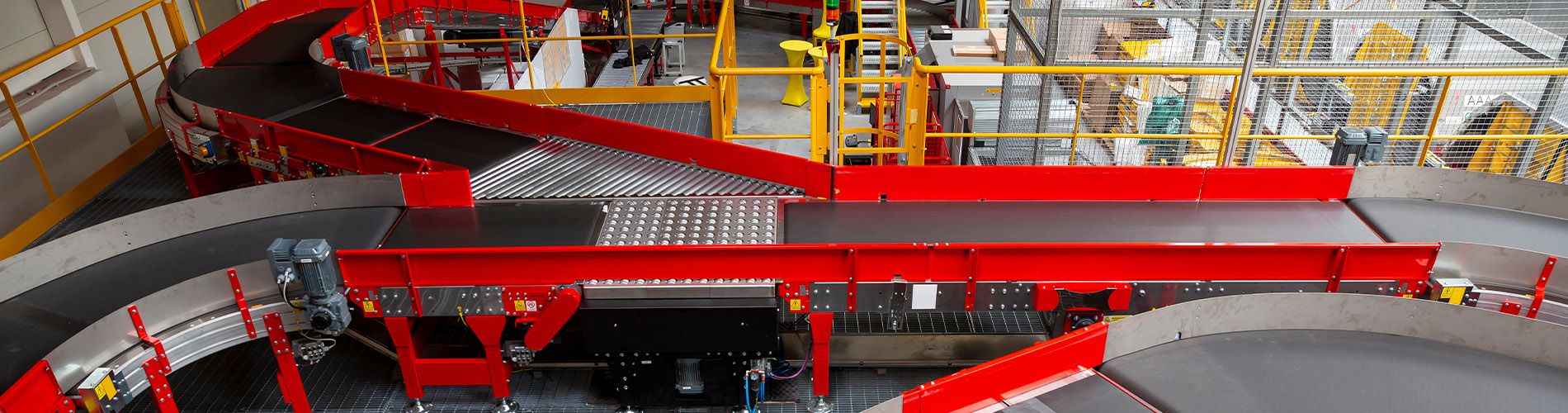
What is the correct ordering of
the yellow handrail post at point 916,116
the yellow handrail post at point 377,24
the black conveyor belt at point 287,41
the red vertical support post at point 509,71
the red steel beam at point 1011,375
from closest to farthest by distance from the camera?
1. the red steel beam at point 1011,375
2. the yellow handrail post at point 916,116
3. the black conveyor belt at point 287,41
4. the yellow handrail post at point 377,24
5. the red vertical support post at point 509,71

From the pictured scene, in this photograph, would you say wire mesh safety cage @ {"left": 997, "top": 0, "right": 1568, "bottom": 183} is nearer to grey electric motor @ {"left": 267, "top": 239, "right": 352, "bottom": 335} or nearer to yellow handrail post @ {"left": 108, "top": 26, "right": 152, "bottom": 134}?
grey electric motor @ {"left": 267, "top": 239, "right": 352, "bottom": 335}

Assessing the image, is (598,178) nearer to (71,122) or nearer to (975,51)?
(975,51)

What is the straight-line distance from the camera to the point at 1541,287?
4344mm

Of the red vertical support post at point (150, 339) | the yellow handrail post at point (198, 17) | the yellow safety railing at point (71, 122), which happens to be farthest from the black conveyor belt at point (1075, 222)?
the yellow handrail post at point (198, 17)

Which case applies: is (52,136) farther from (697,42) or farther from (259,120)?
(697,42)

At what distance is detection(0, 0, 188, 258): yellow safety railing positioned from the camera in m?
7.07

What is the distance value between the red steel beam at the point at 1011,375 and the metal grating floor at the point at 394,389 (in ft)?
6.12

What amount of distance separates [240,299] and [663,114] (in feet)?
16.1

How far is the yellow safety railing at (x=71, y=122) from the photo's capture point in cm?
707

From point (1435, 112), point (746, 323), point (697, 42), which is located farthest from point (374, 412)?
point (697, 42)

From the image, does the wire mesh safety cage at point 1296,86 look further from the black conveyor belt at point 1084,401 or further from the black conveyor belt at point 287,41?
the black conveyor belt at point 287,41


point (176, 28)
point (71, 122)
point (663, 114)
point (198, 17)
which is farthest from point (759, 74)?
point (198, 17)

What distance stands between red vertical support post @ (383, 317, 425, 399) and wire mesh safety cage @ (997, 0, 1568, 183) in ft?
16.3

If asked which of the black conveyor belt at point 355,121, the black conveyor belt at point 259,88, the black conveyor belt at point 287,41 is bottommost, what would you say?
the black conveyor belt at point 355,121
